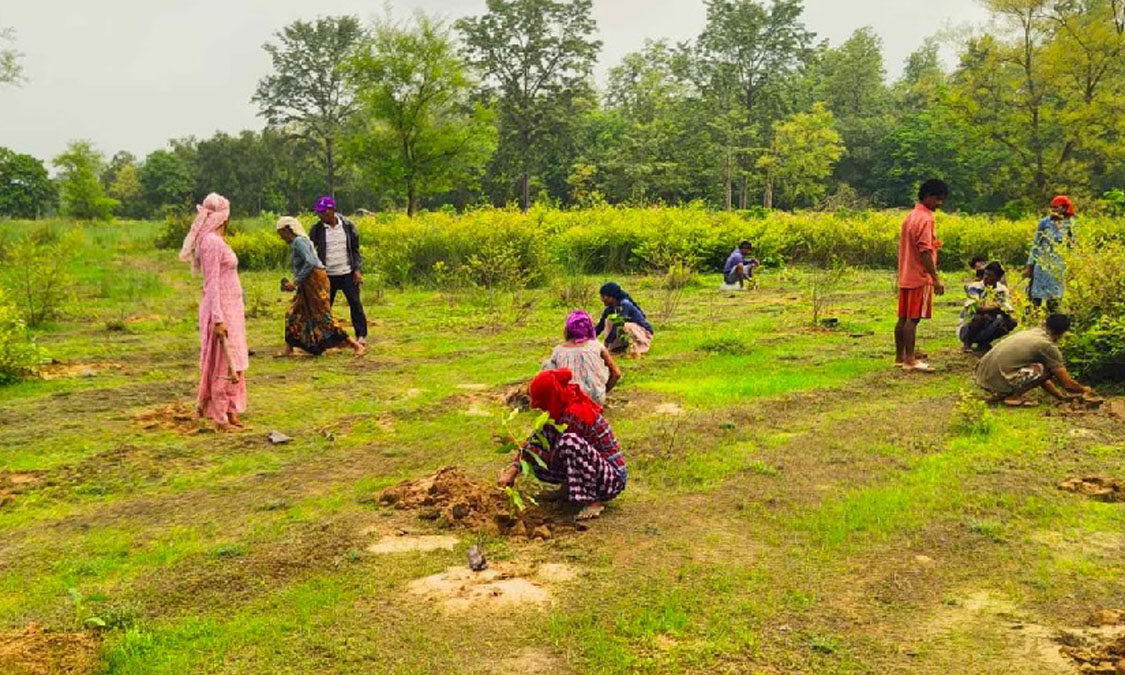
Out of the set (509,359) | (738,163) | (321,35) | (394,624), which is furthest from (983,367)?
(321,35)

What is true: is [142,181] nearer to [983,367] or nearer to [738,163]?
[738,163]

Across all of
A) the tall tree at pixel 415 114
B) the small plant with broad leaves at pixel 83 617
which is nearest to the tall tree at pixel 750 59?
the tall tree at pixel 415 114

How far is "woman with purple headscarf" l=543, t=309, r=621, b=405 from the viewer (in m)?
5.61

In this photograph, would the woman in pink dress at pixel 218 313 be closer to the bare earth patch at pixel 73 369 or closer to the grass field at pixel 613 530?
the grass field at pixel 613 530

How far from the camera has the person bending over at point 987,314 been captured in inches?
339

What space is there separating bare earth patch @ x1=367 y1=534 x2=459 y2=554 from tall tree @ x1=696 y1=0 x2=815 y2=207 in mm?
47339

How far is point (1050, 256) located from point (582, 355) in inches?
228

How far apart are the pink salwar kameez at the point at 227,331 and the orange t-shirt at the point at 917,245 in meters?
6.09

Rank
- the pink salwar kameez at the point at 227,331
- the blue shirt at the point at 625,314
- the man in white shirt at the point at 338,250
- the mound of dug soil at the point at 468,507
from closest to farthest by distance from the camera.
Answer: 1. the mound of dug soil at the point at 468,507
2. the pink salwar kameez at the point at 227,331
3. the blue shirt at the point at 625,314
4. the man in white shirt at the point at 338,250

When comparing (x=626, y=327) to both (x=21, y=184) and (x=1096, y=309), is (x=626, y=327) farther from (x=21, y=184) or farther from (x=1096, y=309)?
(x=21, y=184)

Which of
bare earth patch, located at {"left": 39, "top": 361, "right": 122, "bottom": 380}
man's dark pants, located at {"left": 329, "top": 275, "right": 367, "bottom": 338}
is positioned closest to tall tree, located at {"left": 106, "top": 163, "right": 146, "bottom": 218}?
bare earth patch, located at {"left": 39, "top": 361, "right": 122, "bottom": 380}

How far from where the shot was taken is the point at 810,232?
1980cm

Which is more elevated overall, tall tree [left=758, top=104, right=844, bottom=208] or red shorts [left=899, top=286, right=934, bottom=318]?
tall tree [left=758, top=104, right=844, bottom=208]

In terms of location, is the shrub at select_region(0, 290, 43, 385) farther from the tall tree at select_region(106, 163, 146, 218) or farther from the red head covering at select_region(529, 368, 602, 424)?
the tall tree at select_region(106, 163, 146, 218)
